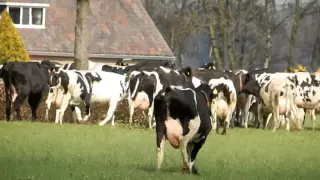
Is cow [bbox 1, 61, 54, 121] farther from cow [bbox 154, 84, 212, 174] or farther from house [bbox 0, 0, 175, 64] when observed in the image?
house [bbox 0, 0, 175, 64]

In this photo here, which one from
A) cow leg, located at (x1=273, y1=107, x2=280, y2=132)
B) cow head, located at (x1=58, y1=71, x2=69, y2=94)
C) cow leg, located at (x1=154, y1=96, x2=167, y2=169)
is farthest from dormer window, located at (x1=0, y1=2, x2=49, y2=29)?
cow leg, located at (x1=154, y1=96, x2=167, y2=169)

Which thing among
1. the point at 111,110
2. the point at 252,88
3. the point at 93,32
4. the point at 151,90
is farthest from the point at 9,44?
the point at 151,90

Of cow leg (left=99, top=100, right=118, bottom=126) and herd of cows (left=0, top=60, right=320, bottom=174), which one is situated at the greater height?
herd of cows (left=0, top=60, right=320, bottom=174)

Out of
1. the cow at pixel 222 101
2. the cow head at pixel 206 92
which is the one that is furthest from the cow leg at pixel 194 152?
the cow at pixel 222 101

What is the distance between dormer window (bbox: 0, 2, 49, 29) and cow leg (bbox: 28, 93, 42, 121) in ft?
101

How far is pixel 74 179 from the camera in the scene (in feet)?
54.9

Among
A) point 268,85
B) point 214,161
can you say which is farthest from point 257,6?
point 214,161

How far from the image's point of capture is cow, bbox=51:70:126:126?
32188 mm

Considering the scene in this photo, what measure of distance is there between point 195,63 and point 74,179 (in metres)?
137

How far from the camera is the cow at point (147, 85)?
3114 cm

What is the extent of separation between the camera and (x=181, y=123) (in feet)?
58.6

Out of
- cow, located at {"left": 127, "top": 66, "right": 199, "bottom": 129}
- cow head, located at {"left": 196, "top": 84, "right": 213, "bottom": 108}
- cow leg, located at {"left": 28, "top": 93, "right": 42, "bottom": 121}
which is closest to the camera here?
cow head, located at {"left": 196, "top": 84, "right": 213, "bottom": 108}

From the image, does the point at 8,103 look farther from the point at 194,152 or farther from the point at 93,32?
the point at 93,32

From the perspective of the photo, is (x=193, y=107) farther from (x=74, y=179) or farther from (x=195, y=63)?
(x=195, y=63)
